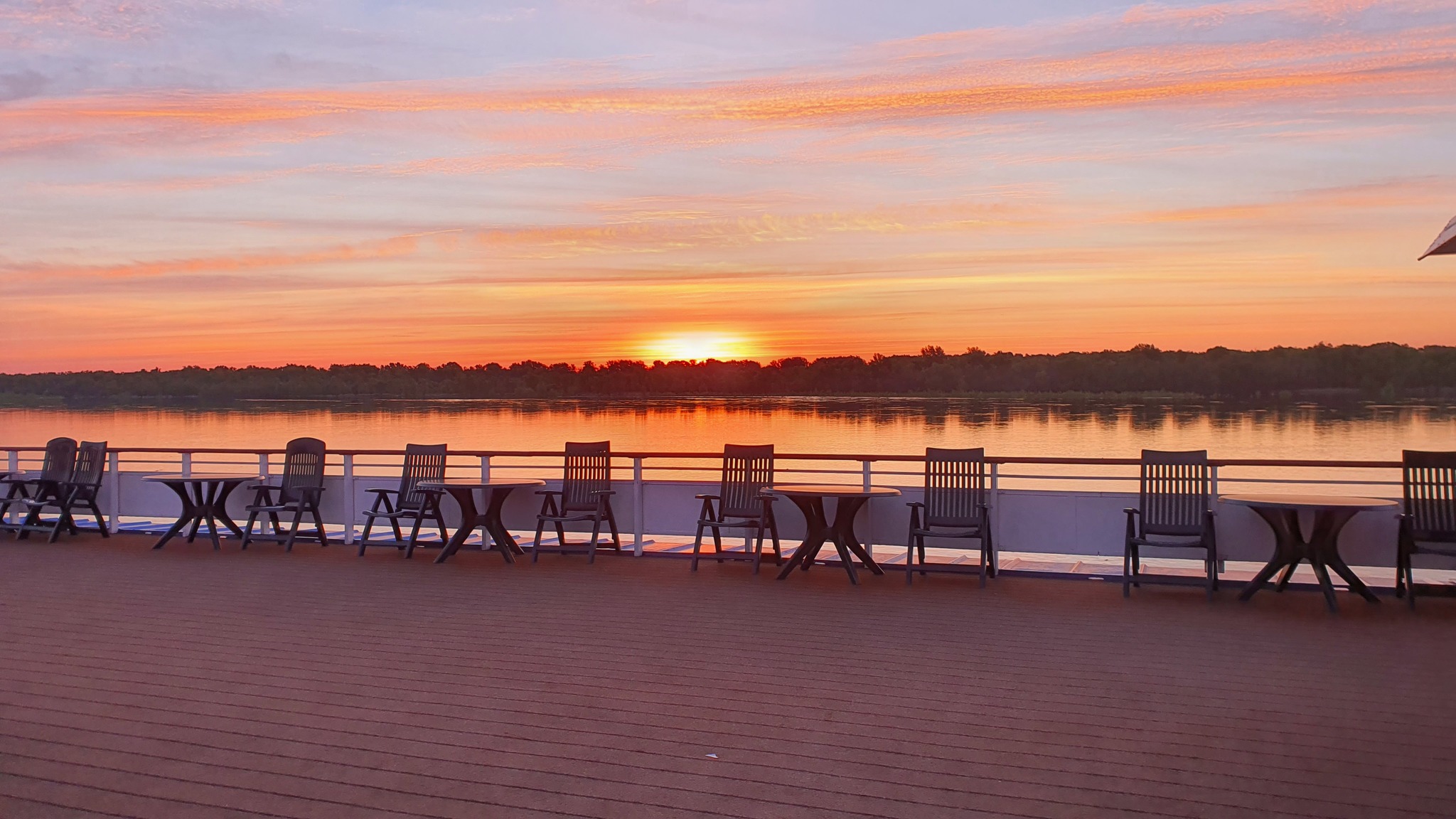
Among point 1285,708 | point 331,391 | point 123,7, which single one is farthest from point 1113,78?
point 331,391

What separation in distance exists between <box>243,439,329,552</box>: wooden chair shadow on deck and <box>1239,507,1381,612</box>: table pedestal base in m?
7.16

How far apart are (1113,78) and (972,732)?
371 inches

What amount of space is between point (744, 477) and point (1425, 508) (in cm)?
438

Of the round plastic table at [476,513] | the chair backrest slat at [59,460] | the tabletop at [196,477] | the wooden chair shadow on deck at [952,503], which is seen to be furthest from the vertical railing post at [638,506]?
the chair backrest slat at [59,460]

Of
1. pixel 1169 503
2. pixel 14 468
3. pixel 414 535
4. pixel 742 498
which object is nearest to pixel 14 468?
pixel 14 468

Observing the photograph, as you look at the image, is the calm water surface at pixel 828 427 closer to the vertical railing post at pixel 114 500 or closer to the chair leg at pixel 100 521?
the vertical railing post at pixel 114 500

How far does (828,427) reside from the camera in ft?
141

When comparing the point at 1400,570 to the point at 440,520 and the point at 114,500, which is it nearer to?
the point at 440,520

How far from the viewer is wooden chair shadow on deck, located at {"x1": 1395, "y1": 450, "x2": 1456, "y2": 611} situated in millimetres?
6879

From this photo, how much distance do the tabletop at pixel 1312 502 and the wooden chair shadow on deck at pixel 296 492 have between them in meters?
7.06

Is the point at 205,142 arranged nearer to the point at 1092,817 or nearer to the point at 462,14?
the point at 462,14

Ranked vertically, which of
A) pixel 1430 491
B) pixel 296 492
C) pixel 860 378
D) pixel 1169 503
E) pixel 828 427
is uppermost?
pixel 860 378

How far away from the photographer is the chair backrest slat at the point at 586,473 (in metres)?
9.38

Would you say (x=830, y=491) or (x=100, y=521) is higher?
(x=830, y=491)
